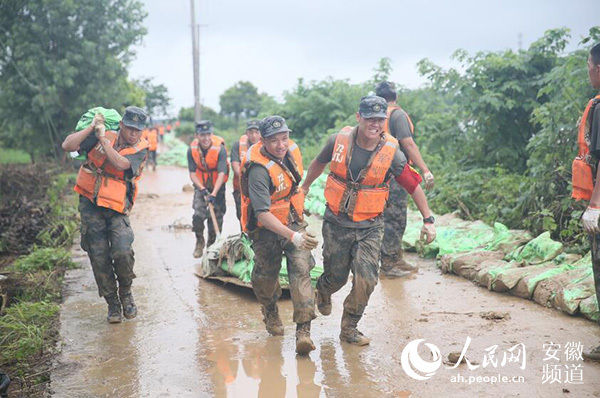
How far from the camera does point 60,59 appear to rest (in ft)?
64.4

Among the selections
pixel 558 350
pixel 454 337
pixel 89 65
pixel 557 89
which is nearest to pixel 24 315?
pixel 454 337

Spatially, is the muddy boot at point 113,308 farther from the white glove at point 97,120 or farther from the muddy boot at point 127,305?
the white glove at point 97,120

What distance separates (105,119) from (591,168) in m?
4.10

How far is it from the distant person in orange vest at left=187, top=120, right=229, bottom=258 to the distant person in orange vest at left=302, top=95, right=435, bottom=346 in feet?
12.0

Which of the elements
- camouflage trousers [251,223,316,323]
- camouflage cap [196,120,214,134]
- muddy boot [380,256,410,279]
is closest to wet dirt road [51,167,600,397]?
muddy boot [380,256,410,279]

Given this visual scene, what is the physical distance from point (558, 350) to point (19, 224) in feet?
26.2

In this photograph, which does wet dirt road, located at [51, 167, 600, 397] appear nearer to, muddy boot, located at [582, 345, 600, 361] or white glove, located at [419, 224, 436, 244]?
muddy boot, located at [582, 345, 600, 361]

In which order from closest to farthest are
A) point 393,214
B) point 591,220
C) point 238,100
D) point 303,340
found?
point 591,220
point 303,340
point 393,214
point 238,100

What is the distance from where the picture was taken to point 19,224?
31.1ft

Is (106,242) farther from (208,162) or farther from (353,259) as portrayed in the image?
(208,162)

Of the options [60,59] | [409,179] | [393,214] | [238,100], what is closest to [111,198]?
[409,179]

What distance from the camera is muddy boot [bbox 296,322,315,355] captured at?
4629 millimetres

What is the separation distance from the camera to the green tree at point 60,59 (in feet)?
62.7

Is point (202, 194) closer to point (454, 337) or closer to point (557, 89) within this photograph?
point (454, 337)
